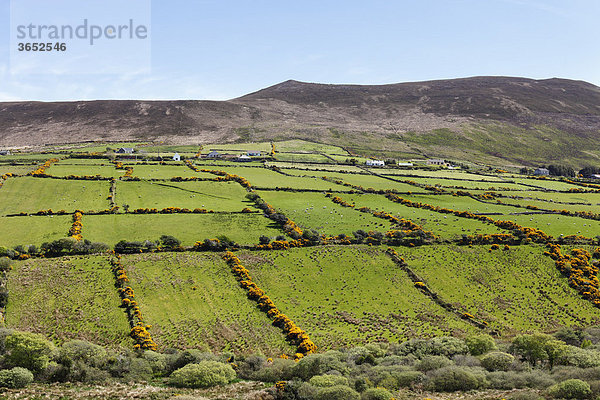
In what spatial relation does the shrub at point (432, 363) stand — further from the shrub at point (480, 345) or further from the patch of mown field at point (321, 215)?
the patch of mown field at point (321, 215)

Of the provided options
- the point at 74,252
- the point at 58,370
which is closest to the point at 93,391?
the point at 58,370

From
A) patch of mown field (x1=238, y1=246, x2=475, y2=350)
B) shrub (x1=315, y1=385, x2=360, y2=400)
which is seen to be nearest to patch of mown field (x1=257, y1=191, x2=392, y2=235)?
patch of mown field (x1=238, y1=246, x2=475, y2=350)

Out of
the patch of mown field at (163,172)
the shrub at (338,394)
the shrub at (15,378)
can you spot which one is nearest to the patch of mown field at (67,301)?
the shrub at (15,378)

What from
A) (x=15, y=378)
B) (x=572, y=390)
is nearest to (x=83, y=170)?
(x=15, y=378)

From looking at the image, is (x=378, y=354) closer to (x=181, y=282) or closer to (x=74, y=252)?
(x=181, y=282)

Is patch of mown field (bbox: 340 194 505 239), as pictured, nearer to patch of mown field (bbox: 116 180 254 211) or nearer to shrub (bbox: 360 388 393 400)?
patch of mown field (bbox: 116 180 254 211)
